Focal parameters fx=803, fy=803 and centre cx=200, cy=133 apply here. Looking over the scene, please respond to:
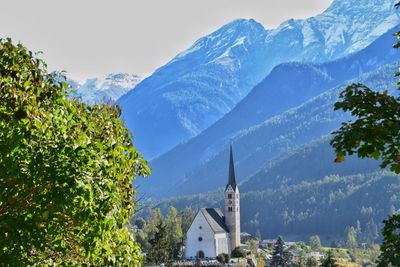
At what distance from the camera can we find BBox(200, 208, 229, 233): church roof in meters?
119

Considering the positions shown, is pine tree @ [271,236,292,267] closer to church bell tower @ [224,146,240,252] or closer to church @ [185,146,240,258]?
church @ [185,146,240,258]

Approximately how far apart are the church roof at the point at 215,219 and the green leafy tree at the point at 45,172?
105814 mm

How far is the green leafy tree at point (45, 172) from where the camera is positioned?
1074 cm

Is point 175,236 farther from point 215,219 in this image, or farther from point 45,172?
point 45,172

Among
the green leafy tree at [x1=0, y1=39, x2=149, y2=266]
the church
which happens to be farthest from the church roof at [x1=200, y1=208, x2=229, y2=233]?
the green leafy tree at [x1=0, y1=39, x2=149, y2=266]

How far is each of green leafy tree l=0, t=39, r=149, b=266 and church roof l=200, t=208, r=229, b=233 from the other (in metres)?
106

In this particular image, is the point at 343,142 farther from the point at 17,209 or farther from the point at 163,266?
the point at 163,266

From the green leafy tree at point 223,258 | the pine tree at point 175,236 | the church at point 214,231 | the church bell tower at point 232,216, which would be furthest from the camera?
the church bell tower at point 232,216

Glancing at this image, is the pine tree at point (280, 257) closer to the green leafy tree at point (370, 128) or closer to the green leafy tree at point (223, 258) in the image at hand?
the green leafy tree at point (223, 258)

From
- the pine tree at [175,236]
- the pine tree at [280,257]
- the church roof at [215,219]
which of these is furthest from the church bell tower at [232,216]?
the pine tree at [280,257]

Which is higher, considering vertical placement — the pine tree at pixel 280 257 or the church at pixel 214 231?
the church at pixel 214 231

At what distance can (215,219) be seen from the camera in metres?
123

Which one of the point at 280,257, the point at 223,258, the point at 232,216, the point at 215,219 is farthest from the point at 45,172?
the point at 232,216

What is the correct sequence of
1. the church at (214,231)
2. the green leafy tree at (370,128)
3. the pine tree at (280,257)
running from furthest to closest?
the church at (214,231) → the pine tree at (280,257) → the green leafy tree at (370,128)
